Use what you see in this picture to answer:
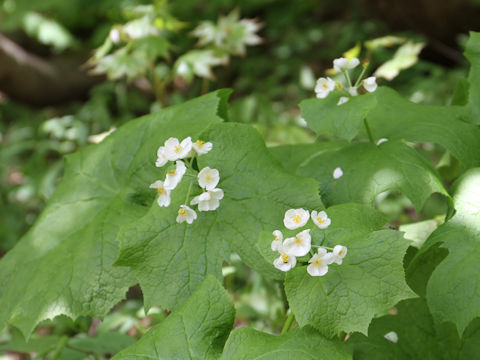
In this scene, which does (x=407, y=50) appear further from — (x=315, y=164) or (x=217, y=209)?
(x=217, y=209)

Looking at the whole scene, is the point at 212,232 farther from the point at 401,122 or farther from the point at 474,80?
the point at 474,80

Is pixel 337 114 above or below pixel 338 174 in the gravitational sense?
above

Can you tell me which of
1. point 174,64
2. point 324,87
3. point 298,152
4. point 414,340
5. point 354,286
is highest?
point 324,87

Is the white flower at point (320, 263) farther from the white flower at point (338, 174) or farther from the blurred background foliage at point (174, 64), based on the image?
the blurred background foliage at point (174, 64)

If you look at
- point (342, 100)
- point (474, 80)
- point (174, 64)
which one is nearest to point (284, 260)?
point (342, 100)

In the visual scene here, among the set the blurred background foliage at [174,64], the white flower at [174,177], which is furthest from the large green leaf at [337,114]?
the blurred background foliage at [174,64]

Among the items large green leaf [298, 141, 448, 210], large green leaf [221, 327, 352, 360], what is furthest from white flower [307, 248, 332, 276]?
large green leaf [298, 141, 448, 210]
